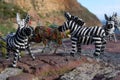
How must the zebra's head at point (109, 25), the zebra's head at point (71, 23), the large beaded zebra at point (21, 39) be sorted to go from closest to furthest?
1. the large beaded zebra at point (21, 39)
2. the zebra's head at point (71, 23)
3. the zebra's head at point (109, 25)

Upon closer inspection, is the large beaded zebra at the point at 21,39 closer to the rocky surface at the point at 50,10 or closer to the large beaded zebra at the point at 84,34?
the large beaded zebra at the point at 84,34

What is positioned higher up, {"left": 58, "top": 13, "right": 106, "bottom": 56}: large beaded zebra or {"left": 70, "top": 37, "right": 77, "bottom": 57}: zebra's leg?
{"left": 58, "top": 13, "right": 106, "bottom": 56}: large beaded zebra

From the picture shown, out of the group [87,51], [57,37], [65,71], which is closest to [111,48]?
[87,51]

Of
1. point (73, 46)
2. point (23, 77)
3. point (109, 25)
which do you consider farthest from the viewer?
point (109, 25)

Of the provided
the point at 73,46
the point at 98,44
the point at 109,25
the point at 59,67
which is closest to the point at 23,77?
the point at 59,67

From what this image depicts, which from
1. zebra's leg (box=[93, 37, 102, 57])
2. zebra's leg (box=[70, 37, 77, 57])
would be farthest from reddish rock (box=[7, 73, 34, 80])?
zebra's leg (box=[93, 37, 102, 57])

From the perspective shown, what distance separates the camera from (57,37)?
19.4 meters

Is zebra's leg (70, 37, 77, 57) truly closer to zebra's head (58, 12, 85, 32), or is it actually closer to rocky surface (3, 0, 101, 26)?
zebra's head (58, 12, 85, 32)

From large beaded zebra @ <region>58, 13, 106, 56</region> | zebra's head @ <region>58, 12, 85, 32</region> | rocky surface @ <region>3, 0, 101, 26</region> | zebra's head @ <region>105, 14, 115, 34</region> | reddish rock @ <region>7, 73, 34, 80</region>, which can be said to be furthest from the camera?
rocky surface @ <region>3, 0, 101, 26</region>

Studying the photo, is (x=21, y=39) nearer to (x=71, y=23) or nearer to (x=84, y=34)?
(x=71, y=23)

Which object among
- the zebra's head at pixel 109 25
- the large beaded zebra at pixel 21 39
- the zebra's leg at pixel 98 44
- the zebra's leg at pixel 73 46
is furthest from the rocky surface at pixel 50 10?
the large beaded zebra at pixel 21 39

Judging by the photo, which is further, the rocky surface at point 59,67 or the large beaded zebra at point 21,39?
Answer: the large beaded zebra at point 21,39

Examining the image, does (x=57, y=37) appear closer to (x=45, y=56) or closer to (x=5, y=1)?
(x=45, y=56)

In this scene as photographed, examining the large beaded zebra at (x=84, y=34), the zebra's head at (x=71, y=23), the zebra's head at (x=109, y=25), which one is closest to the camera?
the large beaded zebra at (x=84, y=34)
